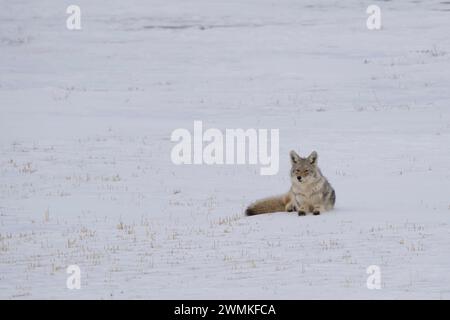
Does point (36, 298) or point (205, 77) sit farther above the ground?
point (205, 77)

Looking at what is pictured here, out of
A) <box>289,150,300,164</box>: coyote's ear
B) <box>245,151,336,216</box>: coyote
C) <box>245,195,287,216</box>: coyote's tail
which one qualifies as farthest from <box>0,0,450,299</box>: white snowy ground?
<box>289,150,300,164</box>: coyote's ear

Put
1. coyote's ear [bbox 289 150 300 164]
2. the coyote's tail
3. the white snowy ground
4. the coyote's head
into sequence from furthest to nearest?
the coyote's tail
coyote's ear [bbox 289 150 300 164]
the coyote's head
the white snowy ground

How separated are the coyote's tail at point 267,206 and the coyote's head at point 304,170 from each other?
1002 mm

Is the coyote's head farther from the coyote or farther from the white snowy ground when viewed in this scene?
the white snowy ground

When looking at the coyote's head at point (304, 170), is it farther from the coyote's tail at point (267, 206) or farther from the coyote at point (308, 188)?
the coyote's tail at point (267, 206)

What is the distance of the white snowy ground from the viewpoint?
42.2 feet

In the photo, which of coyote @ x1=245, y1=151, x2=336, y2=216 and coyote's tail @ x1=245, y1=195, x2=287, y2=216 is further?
coyote's tail @ x1=245, y1=195, x2=287, y2=216

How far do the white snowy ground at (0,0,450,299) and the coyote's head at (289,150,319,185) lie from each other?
660 millimetres

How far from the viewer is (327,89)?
38.8 m

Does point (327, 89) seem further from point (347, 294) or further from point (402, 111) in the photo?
point (347, 294)

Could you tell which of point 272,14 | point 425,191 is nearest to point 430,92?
point 425,191

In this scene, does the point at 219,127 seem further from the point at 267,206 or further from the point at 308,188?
the point at 308,188

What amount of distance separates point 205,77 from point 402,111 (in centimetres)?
1167
